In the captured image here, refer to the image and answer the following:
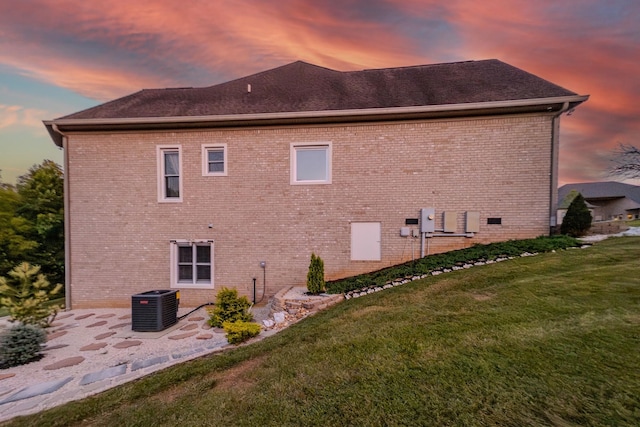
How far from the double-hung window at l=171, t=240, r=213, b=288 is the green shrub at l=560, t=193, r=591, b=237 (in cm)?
1121

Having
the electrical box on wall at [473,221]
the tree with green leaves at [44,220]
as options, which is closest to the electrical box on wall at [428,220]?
the electrical box on wall at [473,221]

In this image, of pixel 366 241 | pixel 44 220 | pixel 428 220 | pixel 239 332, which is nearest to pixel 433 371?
pixel 239 332

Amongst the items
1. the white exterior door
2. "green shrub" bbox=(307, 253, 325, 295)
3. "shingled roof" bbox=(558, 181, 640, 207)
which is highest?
"shingled roof" bbox=(558, 181, 640, 207)

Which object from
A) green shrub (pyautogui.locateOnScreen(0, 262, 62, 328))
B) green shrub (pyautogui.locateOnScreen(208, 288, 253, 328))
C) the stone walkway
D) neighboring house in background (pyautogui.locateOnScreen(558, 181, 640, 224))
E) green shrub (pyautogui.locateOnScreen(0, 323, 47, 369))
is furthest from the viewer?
neighboring house in background (pyautogui.locateOnScreen(558, 181, 640, 224))

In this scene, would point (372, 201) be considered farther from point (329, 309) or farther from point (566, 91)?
point (566, 91)

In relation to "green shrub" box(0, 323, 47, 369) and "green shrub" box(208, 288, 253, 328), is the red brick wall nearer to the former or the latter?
"green shrub" box(208, 288, 253, 328)

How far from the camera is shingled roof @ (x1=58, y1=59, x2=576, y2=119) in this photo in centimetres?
784

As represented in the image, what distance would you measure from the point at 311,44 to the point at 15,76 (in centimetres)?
1117

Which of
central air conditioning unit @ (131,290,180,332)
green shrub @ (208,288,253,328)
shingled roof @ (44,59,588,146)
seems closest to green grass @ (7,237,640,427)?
green shrub @ (208,288,253,328)

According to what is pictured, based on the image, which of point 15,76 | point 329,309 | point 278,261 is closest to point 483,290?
point 329,309

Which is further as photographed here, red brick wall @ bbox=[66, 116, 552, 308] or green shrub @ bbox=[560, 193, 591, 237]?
green shrub @ bbox=[560, 193, 591, 237]

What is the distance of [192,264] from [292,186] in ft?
13.8

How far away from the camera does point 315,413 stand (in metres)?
2.54

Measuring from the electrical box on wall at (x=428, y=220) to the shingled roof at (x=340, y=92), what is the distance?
332 cm
